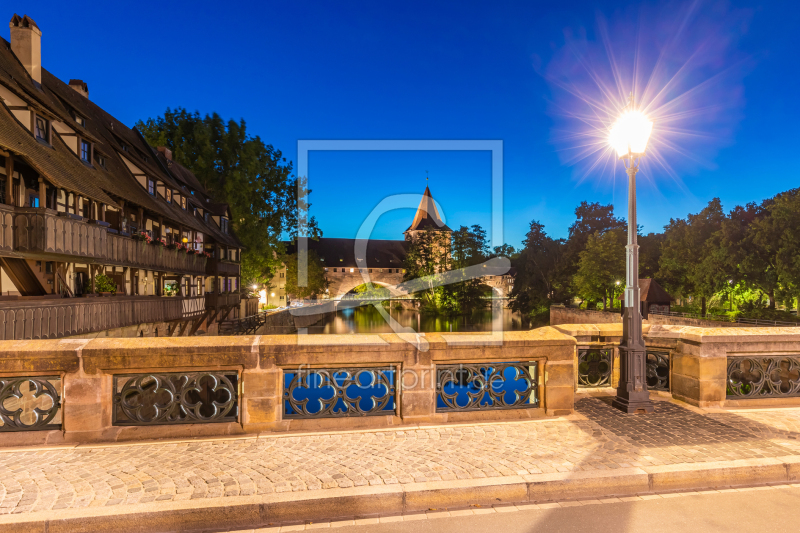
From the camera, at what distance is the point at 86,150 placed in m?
19.7

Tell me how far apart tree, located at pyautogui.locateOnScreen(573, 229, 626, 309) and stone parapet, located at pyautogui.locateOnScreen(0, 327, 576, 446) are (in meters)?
52.8

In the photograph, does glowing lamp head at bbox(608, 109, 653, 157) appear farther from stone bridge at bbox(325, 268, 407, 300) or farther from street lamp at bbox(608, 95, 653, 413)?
stone bridge at bbox(325, 268, 407, 300)

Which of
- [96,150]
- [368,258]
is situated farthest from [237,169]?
[368,258]

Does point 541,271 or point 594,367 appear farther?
point 541,271

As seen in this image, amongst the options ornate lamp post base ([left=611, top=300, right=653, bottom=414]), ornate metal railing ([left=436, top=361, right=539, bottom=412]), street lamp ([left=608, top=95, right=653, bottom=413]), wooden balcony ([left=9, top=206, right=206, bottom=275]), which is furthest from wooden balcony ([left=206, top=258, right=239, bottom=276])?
ornate lamp post base ([left=611, top=300, right=653, bottom=414])

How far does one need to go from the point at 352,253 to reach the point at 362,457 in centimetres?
10670

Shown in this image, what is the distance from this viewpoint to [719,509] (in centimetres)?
370

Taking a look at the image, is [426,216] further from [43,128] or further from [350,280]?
[43,128]

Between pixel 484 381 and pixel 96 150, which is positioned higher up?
pixel 96 150

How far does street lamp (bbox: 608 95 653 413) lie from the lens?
6.05m

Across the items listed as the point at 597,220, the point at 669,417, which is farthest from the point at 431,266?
the point at 669,417

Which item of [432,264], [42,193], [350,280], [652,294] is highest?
[42,193]

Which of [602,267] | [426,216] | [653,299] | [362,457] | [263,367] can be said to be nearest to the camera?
[362,457]

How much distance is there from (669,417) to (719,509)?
2.29 metres
